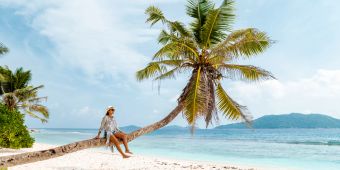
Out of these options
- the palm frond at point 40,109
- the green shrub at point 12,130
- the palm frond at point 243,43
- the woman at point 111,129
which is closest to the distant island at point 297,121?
the palm frond at point 40,109

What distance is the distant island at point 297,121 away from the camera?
5394 inches

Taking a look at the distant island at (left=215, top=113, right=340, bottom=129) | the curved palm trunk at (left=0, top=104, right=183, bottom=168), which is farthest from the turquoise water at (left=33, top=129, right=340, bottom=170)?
the distant island at (left=215, top=113, right=340, bottom=129)

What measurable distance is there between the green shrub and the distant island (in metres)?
124

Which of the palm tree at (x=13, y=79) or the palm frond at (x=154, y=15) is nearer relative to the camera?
the palm frond at (x=154, y=15)

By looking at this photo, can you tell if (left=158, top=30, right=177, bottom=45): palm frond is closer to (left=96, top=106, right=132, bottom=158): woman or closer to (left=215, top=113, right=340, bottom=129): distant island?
(left=96, top=106, right=132, bottom=158): woman

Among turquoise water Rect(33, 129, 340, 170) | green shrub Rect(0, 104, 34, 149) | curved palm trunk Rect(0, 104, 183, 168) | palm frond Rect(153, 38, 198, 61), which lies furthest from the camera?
turquoise water Rect(33, 129, 340, 170)

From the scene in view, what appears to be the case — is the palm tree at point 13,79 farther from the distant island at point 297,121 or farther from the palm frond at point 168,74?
the distant island at point 297,121

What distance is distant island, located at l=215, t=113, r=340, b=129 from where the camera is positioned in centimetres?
13700

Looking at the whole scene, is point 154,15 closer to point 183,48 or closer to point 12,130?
point 183,48

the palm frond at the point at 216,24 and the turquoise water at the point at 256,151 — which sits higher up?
the palm frond at the point at 216,24

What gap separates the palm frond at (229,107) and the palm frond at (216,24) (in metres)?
1.38

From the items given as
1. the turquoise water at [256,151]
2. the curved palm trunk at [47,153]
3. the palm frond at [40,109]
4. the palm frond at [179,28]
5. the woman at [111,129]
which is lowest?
the turquoise water at [256,151]

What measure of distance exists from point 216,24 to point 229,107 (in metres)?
2.45

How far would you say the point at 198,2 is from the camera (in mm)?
12945
